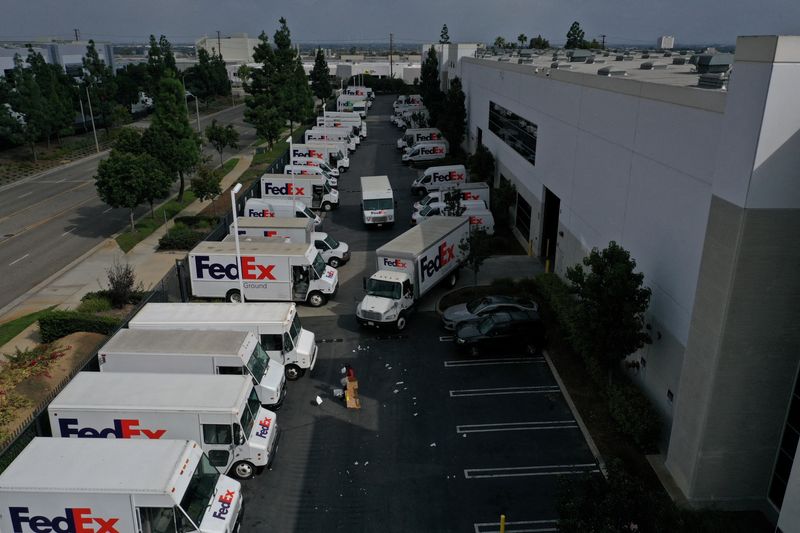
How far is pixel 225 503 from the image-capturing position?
498 inches

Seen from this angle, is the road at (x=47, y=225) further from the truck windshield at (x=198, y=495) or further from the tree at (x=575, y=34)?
the tree at (x=575, y=34)

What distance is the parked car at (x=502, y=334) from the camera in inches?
801

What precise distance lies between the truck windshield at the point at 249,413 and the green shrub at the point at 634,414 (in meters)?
A: 9.68

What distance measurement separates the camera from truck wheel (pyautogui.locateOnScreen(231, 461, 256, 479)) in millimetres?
14695

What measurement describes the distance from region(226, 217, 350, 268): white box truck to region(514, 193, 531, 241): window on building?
9.96 metres

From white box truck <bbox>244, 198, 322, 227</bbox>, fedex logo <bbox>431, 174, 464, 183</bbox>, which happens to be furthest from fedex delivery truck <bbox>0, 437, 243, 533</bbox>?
fedex logo <bbox>431, 174, 464, 183</bbox>

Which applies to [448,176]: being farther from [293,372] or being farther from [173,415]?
[173,415]

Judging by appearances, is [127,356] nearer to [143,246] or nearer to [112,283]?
[112,283]

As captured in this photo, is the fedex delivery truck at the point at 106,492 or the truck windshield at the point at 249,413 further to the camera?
the truck windshield at the point at 249,413

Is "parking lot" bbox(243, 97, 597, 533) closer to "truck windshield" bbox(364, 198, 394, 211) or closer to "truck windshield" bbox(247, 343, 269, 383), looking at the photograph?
"truck windshield" bbox(247, 343, 269, 383)

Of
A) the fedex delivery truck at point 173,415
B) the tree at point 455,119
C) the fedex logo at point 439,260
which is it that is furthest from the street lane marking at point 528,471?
the tree at point 455,119

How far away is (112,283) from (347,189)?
24402 mm

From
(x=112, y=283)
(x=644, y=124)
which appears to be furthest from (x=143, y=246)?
(x=644, y=124)

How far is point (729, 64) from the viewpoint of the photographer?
17.5 meters
